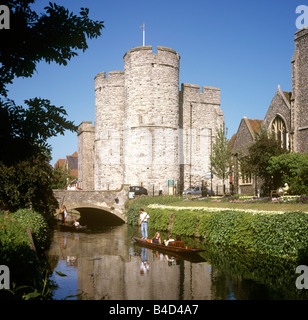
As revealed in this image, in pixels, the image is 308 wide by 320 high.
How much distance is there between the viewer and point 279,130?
35625 mm

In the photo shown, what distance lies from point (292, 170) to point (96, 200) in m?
17.9

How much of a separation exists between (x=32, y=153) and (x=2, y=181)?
17370 mm

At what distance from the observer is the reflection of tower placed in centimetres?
3912

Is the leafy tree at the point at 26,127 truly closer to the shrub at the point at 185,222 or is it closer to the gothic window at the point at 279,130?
the shrub at the point at 185,222

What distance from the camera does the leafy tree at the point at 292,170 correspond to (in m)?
25.9

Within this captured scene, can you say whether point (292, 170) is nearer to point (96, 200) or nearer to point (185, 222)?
point (185, 222)

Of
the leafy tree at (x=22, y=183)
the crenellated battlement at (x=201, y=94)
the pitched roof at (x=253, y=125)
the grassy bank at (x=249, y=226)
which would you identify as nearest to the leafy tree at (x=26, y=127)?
the grassy bank at (x=249, y=226)

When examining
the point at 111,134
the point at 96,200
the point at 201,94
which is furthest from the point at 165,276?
the point at 201,94

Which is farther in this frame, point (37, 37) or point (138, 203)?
point (138, 203)

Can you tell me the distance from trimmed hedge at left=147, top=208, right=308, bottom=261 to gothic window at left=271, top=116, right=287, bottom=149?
594 inches

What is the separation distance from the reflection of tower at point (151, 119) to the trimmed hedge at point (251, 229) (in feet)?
45.9

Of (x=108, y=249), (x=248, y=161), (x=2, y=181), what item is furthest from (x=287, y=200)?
(x=2, y=181)

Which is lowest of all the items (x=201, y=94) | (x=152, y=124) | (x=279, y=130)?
(x=279, y=130)

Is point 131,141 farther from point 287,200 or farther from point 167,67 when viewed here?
point 287,200
